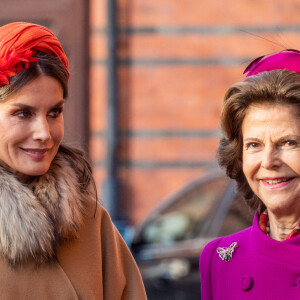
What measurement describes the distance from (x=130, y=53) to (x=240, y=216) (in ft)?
11.6

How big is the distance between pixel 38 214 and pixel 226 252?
2.28 feet

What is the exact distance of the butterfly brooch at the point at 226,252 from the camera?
9.99 ft

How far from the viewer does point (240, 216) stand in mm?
5285

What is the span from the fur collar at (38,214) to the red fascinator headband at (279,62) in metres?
0.76

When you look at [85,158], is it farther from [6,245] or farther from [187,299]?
[187,299]

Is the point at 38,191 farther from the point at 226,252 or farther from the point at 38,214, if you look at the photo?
the point at 226,252

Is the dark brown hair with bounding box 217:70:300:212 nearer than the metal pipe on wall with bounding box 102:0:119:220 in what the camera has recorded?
Yes

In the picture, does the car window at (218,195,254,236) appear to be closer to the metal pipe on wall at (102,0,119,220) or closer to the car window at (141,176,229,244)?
the car window at (141,176,229,244)

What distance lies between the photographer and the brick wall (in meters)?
8.27

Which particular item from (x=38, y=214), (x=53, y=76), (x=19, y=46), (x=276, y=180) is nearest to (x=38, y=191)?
(x=38, y=214)

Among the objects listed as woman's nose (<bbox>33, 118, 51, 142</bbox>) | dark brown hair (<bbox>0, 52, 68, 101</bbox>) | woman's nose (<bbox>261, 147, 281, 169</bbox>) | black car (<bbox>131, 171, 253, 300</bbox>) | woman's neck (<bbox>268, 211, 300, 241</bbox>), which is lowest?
black car (<bbox>131, 171, 253, 300</bbox>)

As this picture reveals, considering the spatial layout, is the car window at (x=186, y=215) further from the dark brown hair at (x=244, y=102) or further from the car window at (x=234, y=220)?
the dark brown hair at (x=244, y=102)

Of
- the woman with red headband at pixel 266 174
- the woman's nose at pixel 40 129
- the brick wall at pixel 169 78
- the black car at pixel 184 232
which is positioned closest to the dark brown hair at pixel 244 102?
the woman with red headband at pixel 266 174

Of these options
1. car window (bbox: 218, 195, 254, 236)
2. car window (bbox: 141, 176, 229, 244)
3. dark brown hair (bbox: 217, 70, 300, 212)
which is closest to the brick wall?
car window (bbox: 141, 176, 229, 244)
